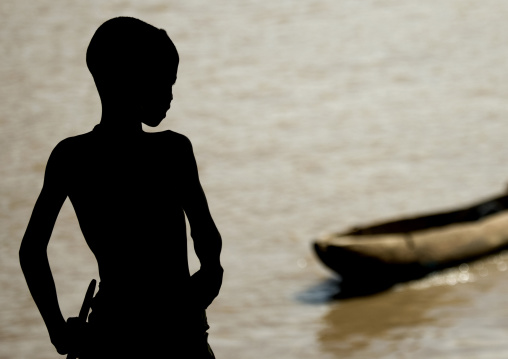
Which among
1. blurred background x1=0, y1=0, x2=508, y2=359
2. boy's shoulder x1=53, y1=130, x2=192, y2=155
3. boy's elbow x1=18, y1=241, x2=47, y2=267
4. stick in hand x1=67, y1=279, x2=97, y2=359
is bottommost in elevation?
stick in hand x1=67, y1=279, x2=97, y2=359

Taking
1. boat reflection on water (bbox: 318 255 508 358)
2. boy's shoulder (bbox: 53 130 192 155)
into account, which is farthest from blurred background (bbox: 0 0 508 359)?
boy's shoulder (bbox: 53 130 192 155)

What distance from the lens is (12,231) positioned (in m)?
11.6

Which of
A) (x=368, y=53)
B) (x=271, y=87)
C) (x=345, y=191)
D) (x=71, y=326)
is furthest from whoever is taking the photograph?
(x=368, y=53)

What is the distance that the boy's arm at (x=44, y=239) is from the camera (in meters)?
2.37

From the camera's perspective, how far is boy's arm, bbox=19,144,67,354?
2.37 meters

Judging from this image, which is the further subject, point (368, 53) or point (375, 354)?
point (368, 53)

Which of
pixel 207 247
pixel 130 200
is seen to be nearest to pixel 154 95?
pixel 130 200

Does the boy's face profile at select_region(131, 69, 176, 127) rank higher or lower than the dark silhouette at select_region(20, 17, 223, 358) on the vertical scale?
higher

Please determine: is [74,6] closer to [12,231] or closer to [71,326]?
[12,231]

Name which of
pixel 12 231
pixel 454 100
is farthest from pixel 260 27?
pixel 12 231

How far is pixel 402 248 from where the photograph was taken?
9180 millimetres

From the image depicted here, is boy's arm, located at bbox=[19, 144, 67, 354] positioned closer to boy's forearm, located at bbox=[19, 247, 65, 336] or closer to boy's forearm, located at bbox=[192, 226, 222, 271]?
boy's forearm, located at bbox=[19, 247, 65, 336]

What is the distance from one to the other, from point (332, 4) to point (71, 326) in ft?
65.1

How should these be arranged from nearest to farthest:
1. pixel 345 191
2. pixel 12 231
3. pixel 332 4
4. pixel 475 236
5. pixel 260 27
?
pixel 475 236 → pixel 12 231 → pixel 345 191 → pixel 260 27 → pixel 332 4
